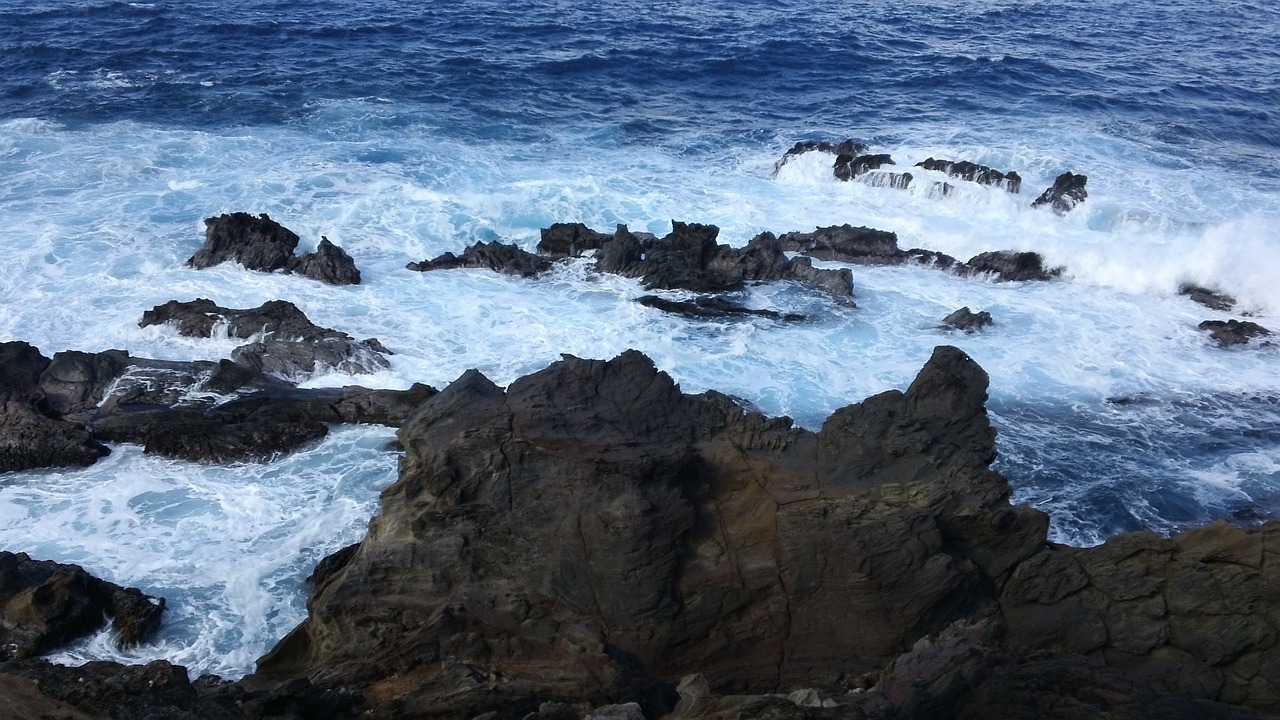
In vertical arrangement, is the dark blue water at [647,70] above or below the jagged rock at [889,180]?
above

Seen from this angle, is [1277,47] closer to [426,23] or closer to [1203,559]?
[426,23]

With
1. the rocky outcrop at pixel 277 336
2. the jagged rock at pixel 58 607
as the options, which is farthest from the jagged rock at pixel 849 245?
the jagged rock at pixel 58 607

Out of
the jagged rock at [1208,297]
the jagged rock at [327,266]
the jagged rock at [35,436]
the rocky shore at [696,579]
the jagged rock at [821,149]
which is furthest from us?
the jagged rock at [821,149]

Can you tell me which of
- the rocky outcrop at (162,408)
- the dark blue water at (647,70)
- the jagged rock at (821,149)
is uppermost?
the dark blue water at (647,70)

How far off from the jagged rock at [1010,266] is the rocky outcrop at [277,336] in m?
15.3

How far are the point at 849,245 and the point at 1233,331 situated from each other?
30.2 ft

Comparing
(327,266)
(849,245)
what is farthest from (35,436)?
(849,245)

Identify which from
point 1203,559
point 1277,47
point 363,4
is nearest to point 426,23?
point 363,4

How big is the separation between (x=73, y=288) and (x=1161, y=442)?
2323cm

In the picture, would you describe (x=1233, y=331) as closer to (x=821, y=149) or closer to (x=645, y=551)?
(x=821, y=149)

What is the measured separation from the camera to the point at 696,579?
12.2 meters

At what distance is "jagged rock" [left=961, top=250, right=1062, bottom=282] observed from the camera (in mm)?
26188

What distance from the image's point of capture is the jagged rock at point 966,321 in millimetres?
22984

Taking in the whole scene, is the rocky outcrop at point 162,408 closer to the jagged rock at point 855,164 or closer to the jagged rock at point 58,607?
the jagged rock at point 58,607
